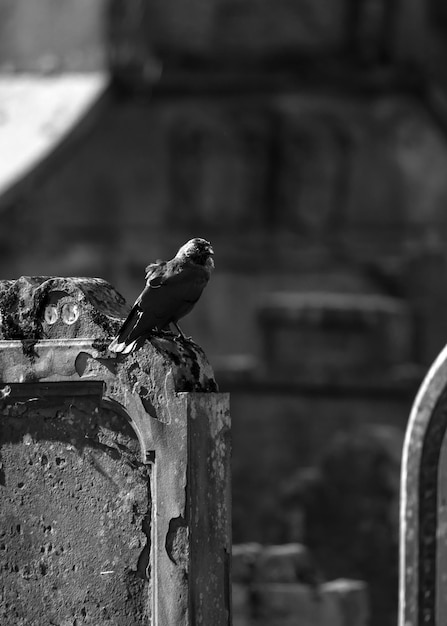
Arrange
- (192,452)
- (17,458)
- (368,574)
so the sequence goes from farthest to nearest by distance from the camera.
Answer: (368,574) < (17,458) < (192,452)

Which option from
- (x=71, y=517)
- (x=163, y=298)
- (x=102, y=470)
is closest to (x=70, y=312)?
(x=163, y=298)

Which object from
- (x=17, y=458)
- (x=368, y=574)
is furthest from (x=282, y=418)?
(x=17, y=458)

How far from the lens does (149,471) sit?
617 cm

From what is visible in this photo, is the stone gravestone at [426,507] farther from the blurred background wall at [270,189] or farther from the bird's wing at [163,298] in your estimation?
the blurred background wall at [270,189]

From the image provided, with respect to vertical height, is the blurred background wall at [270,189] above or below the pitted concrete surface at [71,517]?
above

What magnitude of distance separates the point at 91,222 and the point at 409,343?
2617 mm

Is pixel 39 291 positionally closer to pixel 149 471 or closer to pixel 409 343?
pixel 149 471

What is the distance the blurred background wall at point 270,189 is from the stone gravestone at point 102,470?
9446mm

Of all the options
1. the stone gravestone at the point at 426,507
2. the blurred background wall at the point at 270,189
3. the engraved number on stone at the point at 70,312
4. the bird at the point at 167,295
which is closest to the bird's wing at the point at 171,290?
the bird at the point at 167,295

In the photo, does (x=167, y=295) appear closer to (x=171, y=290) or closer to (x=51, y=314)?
(x=171, y=290)

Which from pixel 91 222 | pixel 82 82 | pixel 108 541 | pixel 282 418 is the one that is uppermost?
pixel 82 82

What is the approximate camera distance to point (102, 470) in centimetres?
629

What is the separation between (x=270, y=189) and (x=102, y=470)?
35.3 ft

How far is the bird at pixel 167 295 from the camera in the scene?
6184 mm
